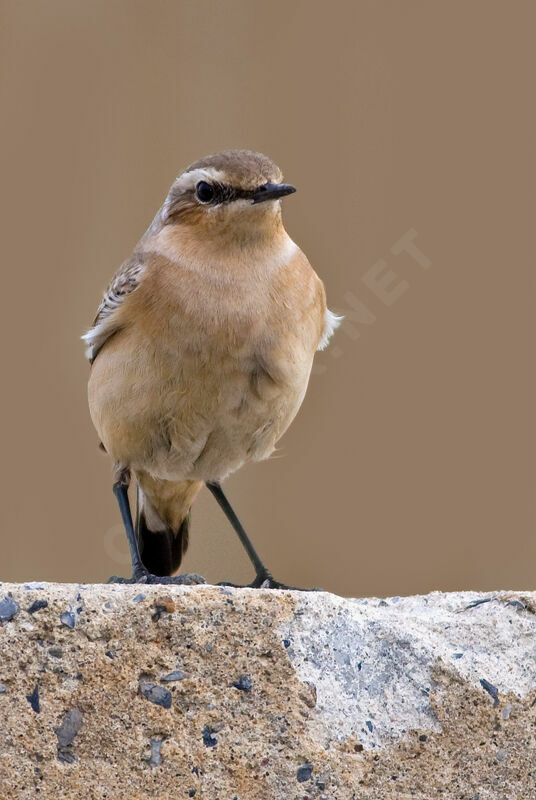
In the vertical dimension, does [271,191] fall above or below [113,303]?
above

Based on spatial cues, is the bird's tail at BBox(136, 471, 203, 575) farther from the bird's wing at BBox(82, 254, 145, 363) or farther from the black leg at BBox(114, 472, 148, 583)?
the bird's wing at BBox(82, 254, 145, 363)

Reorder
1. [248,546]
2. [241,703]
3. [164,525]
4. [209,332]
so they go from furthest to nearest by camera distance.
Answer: [164,525], [248,546], [209,332], [241,703]

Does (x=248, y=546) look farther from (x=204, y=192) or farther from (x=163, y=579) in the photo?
(x=204, y=192)

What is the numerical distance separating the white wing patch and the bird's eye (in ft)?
2.70

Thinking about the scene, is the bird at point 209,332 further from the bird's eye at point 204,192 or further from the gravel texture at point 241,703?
the gravel texture at point 241,703

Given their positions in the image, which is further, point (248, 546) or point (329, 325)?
point (248, 546)

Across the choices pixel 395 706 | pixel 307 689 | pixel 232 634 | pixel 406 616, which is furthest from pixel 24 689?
pixel 406 616

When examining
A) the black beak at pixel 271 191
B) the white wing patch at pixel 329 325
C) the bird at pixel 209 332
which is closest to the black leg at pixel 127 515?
the bird at pixel 209 332

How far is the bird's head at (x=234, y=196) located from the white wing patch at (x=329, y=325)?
612 mm

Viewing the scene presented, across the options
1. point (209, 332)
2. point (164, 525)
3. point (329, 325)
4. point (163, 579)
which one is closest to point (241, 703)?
point (163, 579)

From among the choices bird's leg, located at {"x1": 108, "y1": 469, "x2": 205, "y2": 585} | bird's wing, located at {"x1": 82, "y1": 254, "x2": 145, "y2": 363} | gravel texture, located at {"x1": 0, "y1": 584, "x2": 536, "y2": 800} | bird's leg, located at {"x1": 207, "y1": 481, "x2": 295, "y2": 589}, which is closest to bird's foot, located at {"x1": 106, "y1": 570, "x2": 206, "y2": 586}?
bird's leg, located at {"x1": 108, "y1": 469, "x2": 205, "y2": 585}

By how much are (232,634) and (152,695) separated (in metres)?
0.24

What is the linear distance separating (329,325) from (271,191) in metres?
0.95

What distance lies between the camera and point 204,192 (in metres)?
4.41
